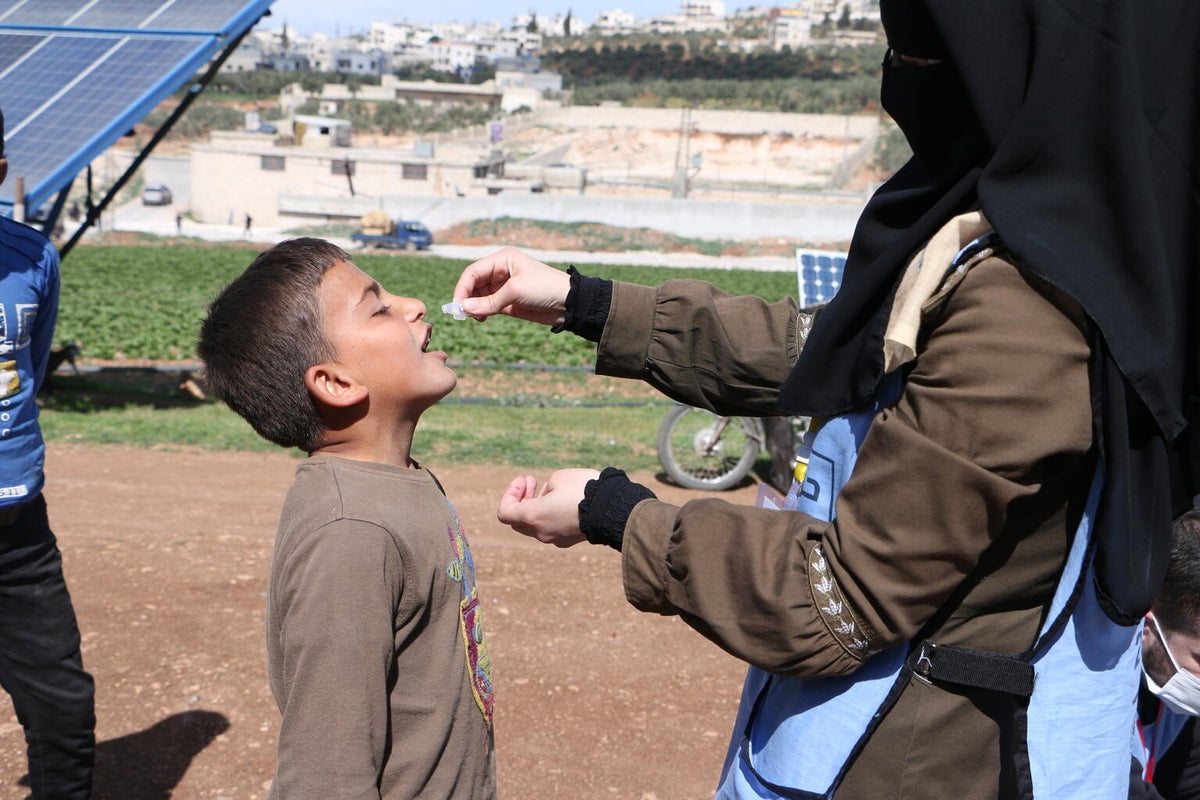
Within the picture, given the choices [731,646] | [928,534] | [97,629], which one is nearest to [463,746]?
[731,646]

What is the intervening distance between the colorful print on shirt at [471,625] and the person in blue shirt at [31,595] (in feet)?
5.47

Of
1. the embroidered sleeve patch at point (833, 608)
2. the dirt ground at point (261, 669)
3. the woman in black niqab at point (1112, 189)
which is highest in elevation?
the woman in black niqab at point (1112, 189)

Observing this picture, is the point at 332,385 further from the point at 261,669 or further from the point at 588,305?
the point at 261,669

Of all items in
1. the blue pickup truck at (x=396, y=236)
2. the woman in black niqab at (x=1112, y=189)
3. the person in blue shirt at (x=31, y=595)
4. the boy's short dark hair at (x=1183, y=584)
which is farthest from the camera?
the blue pickup truck at (x=396, y=236)

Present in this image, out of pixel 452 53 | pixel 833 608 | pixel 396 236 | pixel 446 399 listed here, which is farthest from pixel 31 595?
pixel 452 53

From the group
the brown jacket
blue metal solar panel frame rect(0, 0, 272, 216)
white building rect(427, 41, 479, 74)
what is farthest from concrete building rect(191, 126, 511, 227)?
white building rect(427, 41, 479, 74)

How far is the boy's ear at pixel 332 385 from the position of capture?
2164mm

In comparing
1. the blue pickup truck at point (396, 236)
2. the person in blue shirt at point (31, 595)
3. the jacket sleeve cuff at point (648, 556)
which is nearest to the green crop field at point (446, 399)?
the person in blue shirt at point (31, 595)

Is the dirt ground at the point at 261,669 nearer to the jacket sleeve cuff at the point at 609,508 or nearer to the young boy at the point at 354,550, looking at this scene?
the young boy at the point at 354,550

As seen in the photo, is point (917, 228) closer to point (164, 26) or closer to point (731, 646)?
point (731, 646)

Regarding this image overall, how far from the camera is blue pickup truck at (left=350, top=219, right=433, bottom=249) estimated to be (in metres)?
40.8

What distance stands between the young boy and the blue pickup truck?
129 ft

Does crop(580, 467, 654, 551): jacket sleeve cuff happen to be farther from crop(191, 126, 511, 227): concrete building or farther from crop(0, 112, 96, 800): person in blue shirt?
crop(191, 126, 511, 227): concrete building

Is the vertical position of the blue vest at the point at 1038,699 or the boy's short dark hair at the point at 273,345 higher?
the boy's short dark hair at the point at 273,345
